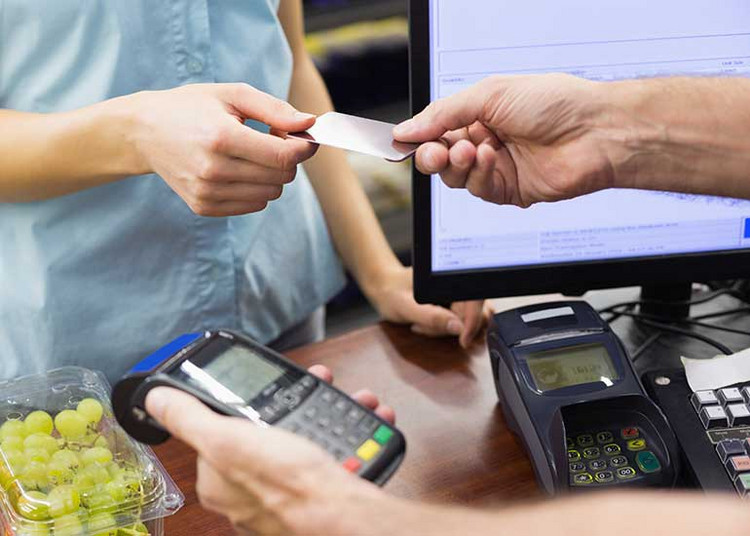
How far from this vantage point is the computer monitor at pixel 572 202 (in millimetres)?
950

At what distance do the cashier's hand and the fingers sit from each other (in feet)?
0.96

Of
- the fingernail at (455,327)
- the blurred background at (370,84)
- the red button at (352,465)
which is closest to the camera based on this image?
the red button at (352,465)

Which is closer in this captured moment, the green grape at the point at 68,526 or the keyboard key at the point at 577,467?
the green grape at the point at 68,526

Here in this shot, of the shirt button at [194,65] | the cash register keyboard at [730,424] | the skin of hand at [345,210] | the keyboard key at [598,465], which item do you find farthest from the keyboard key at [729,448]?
the shirt button at [194,65]

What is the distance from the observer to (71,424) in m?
0.89

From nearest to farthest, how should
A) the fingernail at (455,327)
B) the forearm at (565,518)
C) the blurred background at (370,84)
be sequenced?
the forearm at (565,518), the fingernail at (455,327), the blurred background at (370,84)

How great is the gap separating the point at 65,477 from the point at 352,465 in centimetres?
25

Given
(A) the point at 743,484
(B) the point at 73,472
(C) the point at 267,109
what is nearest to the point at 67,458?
(B) the point at 73,472

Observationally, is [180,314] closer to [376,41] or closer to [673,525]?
[673,525]

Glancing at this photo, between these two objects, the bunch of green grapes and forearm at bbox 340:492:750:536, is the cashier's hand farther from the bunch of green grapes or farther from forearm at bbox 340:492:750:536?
the bunch of green grapes

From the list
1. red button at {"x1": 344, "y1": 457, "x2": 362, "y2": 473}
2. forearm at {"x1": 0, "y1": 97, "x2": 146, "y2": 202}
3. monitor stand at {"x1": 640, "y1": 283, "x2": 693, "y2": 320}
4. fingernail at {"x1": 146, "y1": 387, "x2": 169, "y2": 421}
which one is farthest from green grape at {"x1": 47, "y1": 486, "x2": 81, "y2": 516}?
monitor stand at {"x1": 640, "y1": 283, "x2": 693, "y2": 320}

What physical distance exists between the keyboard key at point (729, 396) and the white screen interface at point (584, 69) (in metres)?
0.16

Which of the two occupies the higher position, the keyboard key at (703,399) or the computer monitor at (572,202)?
the computer monitor at (572,202)

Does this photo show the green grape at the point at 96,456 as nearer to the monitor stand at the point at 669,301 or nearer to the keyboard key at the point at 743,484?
the keyboard key at the point at 743,484
